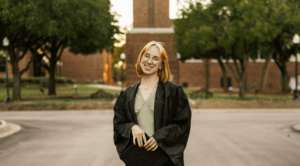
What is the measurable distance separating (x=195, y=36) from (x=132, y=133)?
21.7 m

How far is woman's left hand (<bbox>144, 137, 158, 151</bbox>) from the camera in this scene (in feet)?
8.29

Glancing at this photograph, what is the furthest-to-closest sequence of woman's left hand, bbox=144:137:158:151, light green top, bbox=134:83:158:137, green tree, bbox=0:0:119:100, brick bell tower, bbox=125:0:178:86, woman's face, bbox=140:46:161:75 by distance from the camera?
brick bell tower, bbox=125:0:178:86
green tree, bbox=0:0:119:100
woman's face, bbox=140:46:161:75
light green top, bbox=134:83:158:137
woman's left hand, bbox=144:137:158:151

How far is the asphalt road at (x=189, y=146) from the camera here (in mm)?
6410

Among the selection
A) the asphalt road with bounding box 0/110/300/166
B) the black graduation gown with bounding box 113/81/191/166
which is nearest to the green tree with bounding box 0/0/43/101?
the asphalt road with bounding box 0/110/300/166

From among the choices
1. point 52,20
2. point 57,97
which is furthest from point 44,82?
point 52,20

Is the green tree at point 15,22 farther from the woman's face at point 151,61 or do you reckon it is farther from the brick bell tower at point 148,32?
the woman's face at point 151,61

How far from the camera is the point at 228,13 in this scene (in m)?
24.0

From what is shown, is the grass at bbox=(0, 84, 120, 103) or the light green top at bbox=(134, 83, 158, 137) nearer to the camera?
the light green top at bbox=(134, 83, 158, 137)

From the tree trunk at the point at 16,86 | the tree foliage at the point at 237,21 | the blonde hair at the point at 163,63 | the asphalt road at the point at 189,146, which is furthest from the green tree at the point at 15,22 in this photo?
the blonde hair at the point at 163,63

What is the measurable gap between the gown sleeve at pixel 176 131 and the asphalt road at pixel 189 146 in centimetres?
365

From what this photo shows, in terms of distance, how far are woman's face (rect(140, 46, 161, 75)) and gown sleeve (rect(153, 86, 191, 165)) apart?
0.86 feet

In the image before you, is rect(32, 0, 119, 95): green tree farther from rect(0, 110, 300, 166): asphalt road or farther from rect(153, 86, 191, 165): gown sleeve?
rect(153, 86, 191, 165): gown sleeve

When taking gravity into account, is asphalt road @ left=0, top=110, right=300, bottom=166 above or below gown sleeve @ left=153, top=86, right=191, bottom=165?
below

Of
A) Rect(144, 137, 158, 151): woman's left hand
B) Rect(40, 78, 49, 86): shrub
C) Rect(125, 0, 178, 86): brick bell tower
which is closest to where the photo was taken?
Rect(144, 137, 158, 151): woman's left hand
